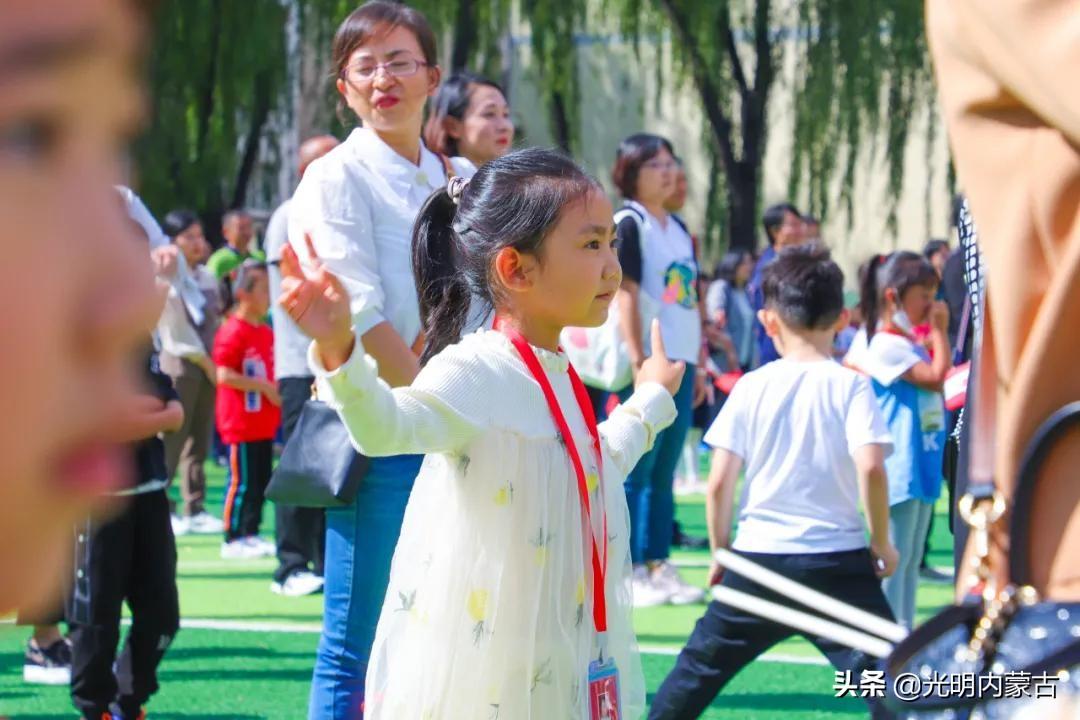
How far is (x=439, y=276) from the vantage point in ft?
10.8

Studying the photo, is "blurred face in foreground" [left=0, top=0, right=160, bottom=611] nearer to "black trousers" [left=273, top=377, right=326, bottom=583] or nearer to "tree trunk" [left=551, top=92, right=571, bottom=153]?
"black trousers" [left=273, top=377, right=326, bottom=583]

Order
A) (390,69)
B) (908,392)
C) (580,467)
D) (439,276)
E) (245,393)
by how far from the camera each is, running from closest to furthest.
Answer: (580,467), (439,276), (390,69), (908,392), (245,393)

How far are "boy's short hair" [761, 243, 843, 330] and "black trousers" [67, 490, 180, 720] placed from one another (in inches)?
73.2

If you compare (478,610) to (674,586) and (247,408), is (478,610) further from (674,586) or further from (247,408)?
(247,408)

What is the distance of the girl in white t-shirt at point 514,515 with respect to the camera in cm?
284

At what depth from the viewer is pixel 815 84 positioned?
1723 cm

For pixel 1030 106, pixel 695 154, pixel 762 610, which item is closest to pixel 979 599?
pixel 762 610

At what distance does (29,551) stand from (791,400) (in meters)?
3.96

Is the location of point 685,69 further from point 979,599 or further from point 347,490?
point 979,599

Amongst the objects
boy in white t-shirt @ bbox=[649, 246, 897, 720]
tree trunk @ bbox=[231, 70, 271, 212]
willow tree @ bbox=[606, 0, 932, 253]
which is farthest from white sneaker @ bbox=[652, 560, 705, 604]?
tree trunk @ bbox=[231, 70, 271, 212]

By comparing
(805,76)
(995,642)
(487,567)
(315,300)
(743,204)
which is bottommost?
(487,567)

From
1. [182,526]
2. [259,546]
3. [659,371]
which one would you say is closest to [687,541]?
[259,546]

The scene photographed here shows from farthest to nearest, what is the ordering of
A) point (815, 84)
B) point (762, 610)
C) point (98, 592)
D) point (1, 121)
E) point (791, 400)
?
point (815, 84), point (791, 400), point (98, 592), point (762, 610), point (1, 121)

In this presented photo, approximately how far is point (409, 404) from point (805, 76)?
50.5ft
